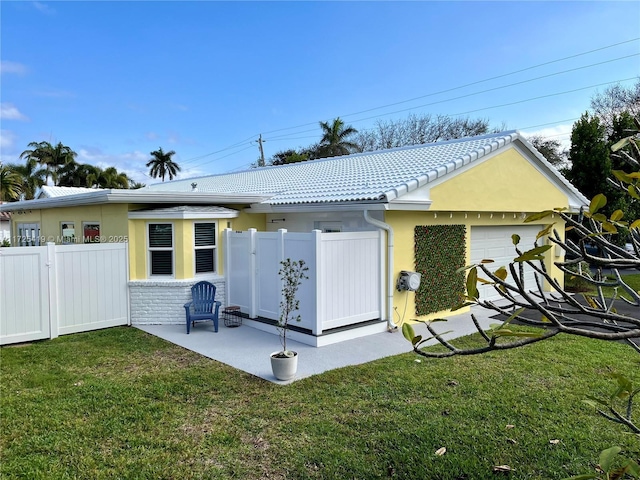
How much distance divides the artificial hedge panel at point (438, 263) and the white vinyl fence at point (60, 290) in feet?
23.4

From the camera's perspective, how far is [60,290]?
9.30 m

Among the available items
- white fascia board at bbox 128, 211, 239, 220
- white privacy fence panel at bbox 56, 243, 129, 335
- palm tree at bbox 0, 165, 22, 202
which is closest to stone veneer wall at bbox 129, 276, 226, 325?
white privacy fence panel at bbox 56, 243, 129, 335

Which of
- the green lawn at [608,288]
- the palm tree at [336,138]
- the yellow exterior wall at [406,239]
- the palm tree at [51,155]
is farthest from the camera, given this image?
the palm tree at [51,155]

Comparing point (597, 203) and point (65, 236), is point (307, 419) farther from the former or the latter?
point (65, 236)

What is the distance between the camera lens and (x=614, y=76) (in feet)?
98.7

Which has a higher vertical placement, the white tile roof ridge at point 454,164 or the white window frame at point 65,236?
the white tile roof ridge at point 454,164

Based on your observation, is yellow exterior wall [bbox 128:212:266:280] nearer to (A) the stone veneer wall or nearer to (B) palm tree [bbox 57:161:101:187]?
(A) the stone veneer wall

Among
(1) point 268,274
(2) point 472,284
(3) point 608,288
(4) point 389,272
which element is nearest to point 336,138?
(3) point 608,288

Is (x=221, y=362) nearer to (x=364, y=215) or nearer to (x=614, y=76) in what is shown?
(x=364, y=215)

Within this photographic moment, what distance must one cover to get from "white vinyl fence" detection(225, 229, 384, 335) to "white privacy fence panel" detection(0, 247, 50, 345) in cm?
412

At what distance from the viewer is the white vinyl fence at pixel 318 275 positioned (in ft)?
28.3

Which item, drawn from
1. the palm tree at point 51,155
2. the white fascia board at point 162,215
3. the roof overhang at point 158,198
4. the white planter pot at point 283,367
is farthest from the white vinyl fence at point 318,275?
the palm tree at point 51,155

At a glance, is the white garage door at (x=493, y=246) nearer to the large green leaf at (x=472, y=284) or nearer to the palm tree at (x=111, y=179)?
the large green leaf at (x=472, y=284)

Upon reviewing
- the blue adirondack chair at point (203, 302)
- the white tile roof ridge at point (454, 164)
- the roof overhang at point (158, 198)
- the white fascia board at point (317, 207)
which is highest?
the white tile roof ridge at point (454, 164)
